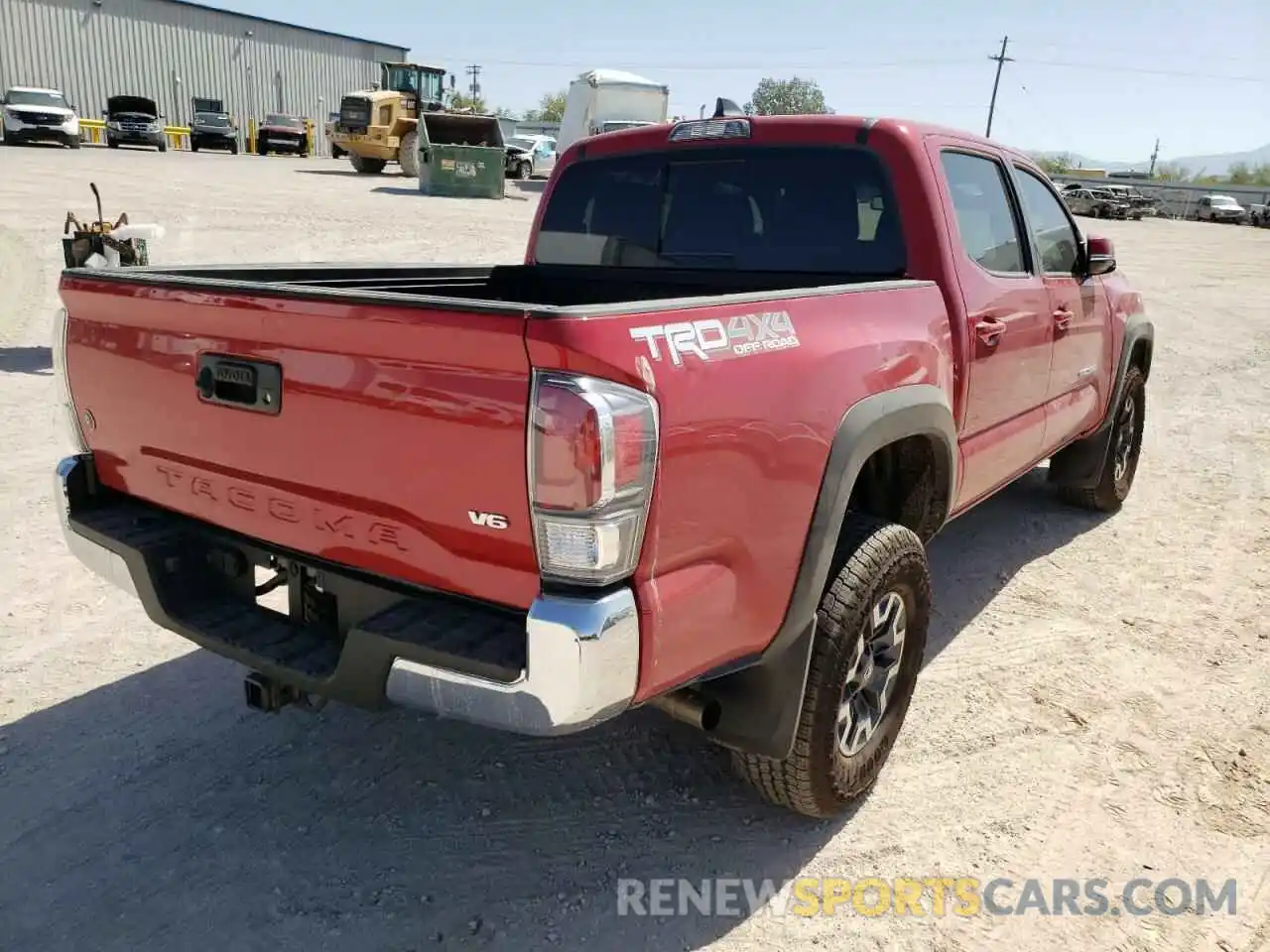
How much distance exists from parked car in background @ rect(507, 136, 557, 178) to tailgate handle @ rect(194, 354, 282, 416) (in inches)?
1143

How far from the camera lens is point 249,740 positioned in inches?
130

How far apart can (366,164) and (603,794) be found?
30.4 meters

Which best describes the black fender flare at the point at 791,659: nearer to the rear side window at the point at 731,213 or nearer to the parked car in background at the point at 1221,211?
the rear side window at the point at 731,213

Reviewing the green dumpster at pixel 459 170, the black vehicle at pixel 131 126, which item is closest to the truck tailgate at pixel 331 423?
the green dumpster at pixel 459 170

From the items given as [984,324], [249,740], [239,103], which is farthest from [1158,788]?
[239,103]

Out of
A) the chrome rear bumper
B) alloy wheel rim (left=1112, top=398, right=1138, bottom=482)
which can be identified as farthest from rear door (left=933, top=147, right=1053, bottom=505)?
the chrome rear bumper

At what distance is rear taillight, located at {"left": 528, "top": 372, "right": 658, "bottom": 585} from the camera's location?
189 cm

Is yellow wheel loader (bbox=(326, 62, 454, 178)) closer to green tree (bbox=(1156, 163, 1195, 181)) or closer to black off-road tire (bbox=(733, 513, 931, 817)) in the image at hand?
black off-road tire (bbox=(733, 513, 931, 817))

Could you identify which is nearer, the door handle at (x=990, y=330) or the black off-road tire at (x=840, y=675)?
the black off-road tire at (x=840, y=675)

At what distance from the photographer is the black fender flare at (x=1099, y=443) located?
5.36 metres

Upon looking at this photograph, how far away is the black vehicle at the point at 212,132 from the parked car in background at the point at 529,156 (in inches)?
442

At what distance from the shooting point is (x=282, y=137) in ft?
130

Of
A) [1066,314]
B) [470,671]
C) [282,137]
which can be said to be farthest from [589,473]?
[282,137]

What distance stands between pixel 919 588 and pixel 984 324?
106 centimetres
